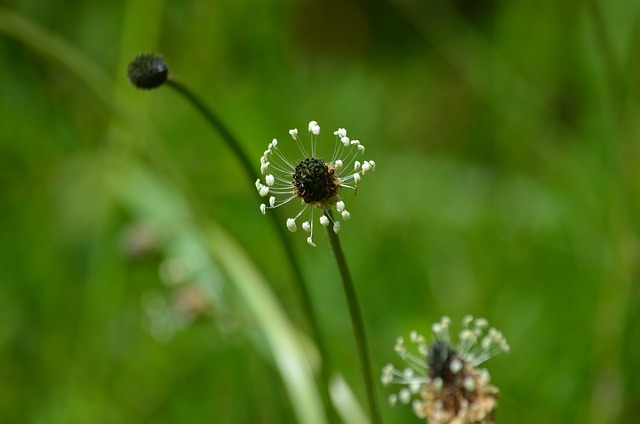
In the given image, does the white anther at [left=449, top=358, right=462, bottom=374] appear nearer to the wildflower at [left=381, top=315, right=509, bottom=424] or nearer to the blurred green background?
the wildflower at [left=381, top=315, right=509, bottom=424]

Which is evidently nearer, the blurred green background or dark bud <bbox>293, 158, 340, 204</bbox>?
dark bud <bbox>293, 158, 340, 204</bbox>

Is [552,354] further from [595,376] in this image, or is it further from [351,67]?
[351,67]

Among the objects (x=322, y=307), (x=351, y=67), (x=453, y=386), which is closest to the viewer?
(x=453, y=386)

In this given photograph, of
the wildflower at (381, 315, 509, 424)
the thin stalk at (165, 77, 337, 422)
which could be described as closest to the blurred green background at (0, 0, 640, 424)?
the thin stalk at (165, 77, 337, 422)

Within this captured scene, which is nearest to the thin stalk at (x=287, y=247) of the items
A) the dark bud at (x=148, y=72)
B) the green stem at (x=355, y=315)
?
the dark bud at (x=148, y=72)

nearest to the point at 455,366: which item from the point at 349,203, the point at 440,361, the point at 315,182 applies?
the point at 440,361

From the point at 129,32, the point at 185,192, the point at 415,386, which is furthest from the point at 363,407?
the point at 129,32
